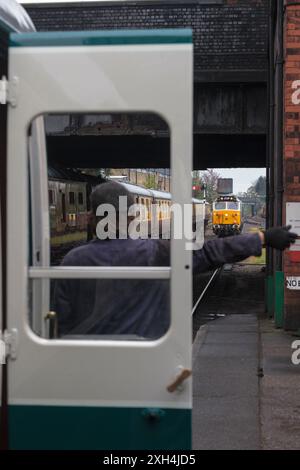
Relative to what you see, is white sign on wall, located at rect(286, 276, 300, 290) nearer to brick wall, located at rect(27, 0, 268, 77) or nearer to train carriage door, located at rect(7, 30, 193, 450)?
brick wall, located at rect(27, 0, 268, 77)

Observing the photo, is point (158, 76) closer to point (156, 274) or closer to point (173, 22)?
point (156, 274)

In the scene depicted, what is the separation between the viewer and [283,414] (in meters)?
6.15

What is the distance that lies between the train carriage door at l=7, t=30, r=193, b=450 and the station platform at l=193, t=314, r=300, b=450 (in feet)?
9.42

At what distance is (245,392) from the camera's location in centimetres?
694

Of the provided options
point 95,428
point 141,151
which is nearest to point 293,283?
point 95,428

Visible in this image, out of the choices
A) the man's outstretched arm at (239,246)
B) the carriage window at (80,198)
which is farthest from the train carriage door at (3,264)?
the carriage window at (80,198)

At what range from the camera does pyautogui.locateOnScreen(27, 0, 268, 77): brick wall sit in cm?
1667

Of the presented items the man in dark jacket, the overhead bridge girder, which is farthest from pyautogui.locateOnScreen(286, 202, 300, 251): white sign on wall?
the man in dark jacket

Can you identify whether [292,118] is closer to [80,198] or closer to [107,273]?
[107,273]

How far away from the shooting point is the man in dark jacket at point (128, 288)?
8.70 ft

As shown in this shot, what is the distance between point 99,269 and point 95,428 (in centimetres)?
60

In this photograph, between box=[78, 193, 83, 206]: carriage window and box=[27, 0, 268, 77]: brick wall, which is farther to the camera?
box=[78, 193, 83, 206]: carriage window

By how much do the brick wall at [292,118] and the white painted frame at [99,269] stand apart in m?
8.23

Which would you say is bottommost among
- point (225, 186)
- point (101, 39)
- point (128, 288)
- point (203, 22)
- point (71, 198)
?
point (128, 288)
